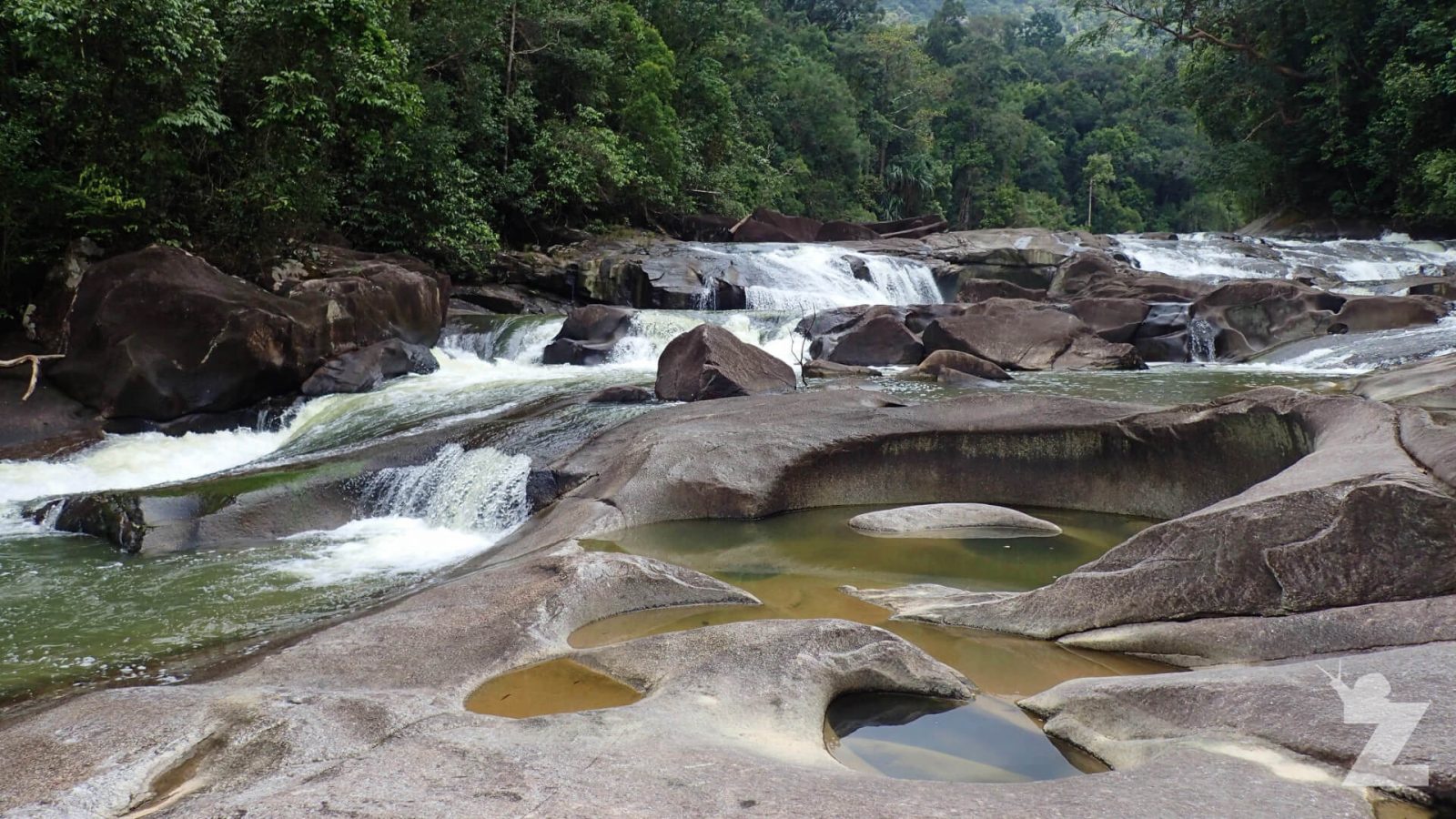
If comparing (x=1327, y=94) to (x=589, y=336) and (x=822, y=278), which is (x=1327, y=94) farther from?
(x=589, y=336)

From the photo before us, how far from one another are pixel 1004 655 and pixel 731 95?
35423 millimetres

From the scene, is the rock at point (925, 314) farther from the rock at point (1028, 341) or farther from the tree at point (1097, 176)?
the tree at point (1097, 176)

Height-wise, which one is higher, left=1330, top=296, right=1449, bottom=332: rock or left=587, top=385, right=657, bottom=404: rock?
left=1330, top=296, right=1449, bottom=332: rock

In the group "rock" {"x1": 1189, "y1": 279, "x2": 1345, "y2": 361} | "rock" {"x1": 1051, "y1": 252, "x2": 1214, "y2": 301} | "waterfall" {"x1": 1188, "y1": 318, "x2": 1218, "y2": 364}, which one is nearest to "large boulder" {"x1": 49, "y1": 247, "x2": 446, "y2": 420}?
"waterfall" {"x1": 1188, "y1": 318, "x2": 1218, "y2": 364}

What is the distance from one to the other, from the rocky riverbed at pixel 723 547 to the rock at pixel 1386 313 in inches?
2.5

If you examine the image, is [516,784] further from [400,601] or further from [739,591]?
[400,601]

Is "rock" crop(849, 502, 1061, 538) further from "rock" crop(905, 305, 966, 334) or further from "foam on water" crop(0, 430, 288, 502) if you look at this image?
"rock" crop(905, 305, 966, 334)

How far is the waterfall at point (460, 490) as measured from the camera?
319 inches

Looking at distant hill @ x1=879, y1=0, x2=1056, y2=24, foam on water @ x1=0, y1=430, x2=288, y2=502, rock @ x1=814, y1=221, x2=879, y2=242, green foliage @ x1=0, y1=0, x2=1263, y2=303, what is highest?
distant hill @ x1=879, y1=0, x2=1056, y2=24

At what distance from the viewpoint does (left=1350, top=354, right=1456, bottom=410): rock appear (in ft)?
21.5

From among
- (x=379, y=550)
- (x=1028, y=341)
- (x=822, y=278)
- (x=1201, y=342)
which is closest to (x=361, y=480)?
(x=379, y=550)

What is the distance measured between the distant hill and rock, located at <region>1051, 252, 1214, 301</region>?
89.9 m

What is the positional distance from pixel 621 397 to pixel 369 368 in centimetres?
471

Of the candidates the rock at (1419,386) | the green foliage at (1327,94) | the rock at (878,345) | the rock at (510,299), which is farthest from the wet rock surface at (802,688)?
the green foliage at (1327,94)
